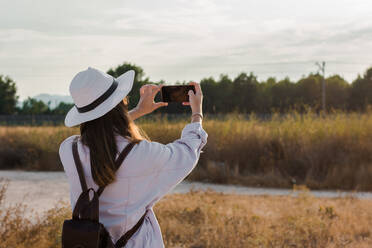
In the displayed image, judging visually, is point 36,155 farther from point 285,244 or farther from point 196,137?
point 196,137

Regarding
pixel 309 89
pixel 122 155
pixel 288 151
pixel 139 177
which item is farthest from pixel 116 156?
pixel 309 89

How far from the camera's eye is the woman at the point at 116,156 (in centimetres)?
166

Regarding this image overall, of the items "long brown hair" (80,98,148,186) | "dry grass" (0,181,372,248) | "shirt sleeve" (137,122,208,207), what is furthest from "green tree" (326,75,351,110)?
"long brown hair" (80,98,148,186)

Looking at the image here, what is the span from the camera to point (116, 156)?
1.65 meters

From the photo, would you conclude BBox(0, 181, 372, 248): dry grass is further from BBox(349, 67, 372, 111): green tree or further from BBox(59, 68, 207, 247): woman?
BBox(349, 67, 372, 111): green tree

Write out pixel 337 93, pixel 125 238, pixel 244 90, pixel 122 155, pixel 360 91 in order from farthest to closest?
1. pixel 337 93
2. pixel 360 91
3. pixel 244 90
4. pixel 125 238
5. pixel 122 155

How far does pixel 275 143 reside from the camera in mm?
9656

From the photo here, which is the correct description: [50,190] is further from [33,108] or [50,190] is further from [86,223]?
[33,108]

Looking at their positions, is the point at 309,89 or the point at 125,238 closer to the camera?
the point at 125,238

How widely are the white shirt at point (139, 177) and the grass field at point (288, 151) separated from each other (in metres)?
7.01

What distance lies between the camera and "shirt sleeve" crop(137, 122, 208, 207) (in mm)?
1682

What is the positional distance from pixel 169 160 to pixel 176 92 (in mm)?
474

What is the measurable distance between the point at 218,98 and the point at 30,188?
25.7 m

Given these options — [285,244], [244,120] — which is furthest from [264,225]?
[244,120]
